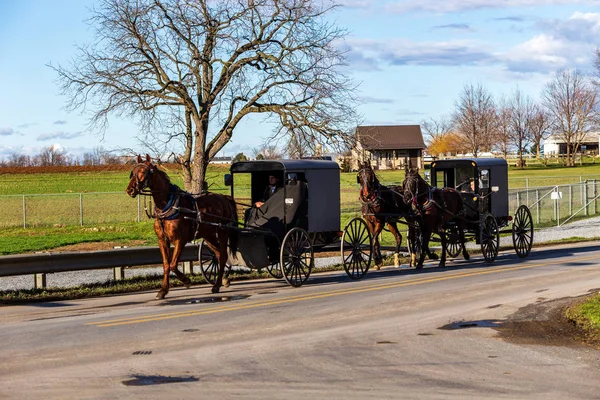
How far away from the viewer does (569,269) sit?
70.1 feet

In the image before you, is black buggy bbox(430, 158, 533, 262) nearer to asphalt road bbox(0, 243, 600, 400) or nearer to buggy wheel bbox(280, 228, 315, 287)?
asphalt road bbox(0, 243, 600, 400)

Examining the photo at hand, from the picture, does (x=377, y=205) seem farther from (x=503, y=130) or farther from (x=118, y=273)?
(x=503, y=130)

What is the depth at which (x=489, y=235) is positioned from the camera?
2320cm

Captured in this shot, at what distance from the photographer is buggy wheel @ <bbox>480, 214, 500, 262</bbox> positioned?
23141 mm

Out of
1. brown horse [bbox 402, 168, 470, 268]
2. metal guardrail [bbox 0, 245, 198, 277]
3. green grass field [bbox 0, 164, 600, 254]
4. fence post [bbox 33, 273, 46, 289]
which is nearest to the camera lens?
metal guardrail [bbox 0, 245, 198, 277]

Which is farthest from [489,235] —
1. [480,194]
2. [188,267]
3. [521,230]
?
[188,267]

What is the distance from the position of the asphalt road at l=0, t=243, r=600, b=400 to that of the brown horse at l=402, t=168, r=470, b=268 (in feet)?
12.3

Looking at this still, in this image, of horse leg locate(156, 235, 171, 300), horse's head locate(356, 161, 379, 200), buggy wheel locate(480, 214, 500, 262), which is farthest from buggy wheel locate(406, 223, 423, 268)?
horse leg locate(156, 235, 171, 300)

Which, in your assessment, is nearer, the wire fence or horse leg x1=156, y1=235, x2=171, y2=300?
horse leg x1=156, y1=235, x2=171, y2=300

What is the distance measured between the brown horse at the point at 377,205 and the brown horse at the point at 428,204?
0.27 metres

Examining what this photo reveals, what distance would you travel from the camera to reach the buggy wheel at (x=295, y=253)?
1777 cm

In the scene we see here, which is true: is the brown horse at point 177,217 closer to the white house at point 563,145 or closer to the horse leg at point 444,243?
the horse leg at point 444,243

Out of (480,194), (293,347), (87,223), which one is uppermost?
(480,194)

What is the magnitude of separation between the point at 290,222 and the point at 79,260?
14.1 ft
